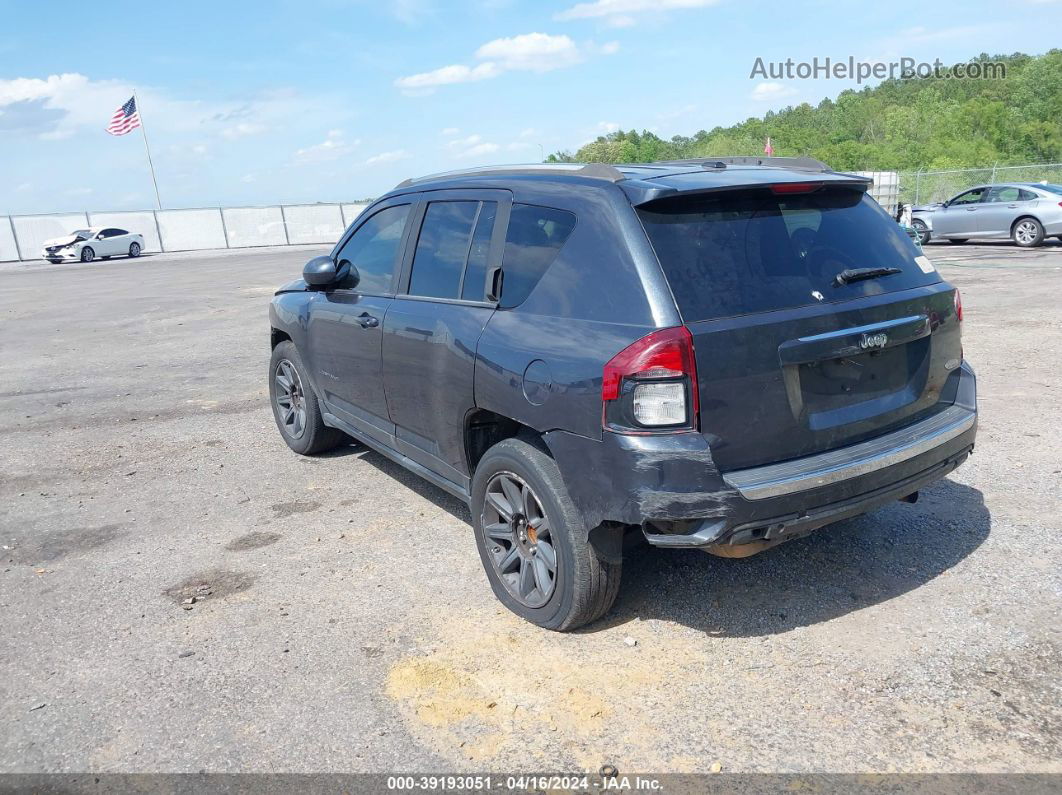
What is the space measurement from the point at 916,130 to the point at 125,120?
65018 millimetres

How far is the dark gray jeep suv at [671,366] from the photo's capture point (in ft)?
9.94

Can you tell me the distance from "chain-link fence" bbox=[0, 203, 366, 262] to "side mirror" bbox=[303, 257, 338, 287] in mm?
40821

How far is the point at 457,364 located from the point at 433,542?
117cm

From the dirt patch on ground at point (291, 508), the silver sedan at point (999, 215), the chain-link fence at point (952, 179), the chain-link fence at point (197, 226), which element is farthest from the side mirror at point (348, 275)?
the chain-link fence at point (197, 226)

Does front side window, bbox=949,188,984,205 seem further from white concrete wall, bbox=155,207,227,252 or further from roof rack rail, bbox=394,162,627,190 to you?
white concrete wall, bbox=155,207,227,252

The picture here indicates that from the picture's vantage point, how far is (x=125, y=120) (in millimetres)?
40625

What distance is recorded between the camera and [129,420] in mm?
7535

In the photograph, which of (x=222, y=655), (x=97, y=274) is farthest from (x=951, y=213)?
(x=97, y=274)

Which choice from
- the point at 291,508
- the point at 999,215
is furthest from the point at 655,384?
the point at 999,215

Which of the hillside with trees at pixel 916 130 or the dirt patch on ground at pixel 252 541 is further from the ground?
the hillside with trees at pixel 916 130

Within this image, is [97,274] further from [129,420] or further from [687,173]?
[687,173]

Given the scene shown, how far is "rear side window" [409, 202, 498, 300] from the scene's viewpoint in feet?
13.0

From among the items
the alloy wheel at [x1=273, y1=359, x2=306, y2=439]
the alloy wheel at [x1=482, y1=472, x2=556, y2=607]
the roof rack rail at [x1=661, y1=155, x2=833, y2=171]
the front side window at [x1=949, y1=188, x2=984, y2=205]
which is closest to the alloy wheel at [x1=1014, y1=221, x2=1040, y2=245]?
the front side window at [x1=949, y1=188, x2=984, y2=205]

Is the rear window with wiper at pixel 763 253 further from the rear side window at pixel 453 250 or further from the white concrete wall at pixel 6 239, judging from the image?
the white concrete wall at pixel 6 239
